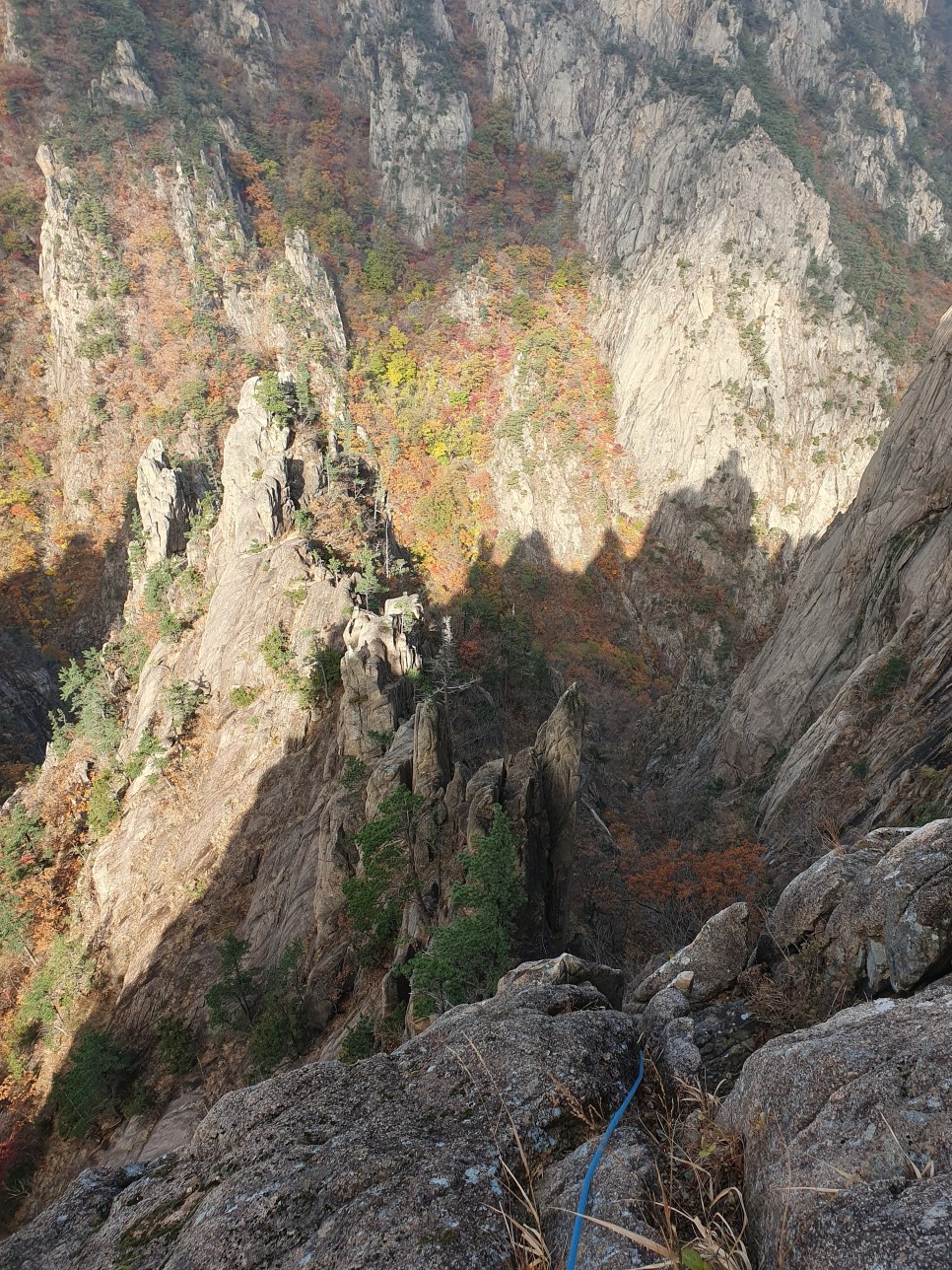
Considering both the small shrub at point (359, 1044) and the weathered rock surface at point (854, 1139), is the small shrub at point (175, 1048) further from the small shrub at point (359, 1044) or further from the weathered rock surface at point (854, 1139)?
the weathered rock surface at point (854, 1139)

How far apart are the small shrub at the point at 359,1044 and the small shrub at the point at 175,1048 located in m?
9.67

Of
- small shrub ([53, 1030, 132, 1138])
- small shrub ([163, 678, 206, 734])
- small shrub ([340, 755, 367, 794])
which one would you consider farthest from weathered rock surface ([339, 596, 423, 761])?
small shrub ([53, 1030, 132, 1138])

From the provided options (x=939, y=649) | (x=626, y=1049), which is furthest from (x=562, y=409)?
(x=626, y=1049)

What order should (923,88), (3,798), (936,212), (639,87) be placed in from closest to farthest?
1. (3,798)
2. (936,212)
3. (639,87)
4. (923,88)

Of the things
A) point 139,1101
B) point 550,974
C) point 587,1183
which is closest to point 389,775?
point 550,974

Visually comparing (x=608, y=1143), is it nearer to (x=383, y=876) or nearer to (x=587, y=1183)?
(x=587, y=1183)

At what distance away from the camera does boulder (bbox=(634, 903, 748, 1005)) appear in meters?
8.68

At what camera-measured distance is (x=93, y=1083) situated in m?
22.1

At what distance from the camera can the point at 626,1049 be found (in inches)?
265

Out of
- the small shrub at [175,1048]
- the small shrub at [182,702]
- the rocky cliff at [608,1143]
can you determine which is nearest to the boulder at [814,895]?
the rocky cliff at [608,1143]

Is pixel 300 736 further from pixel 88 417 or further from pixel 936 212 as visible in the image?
pixel 936 212

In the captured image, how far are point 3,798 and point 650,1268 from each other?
4896cm

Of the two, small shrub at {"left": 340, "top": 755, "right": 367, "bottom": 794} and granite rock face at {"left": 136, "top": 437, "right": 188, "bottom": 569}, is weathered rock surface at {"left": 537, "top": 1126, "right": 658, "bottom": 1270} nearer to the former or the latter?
small shrub at {"left": 340, "top": 755, "right": 367, "bottom": 794}

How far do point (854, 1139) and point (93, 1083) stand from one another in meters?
26.9
